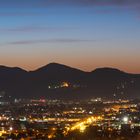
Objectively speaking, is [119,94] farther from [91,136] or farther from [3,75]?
[91,136]

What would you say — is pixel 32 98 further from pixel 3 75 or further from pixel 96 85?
pixel 3 75

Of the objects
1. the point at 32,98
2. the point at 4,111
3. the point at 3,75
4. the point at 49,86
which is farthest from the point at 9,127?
the point at 3,75

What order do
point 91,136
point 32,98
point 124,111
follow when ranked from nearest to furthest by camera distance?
point 91,136
point 124,111
point 32,98

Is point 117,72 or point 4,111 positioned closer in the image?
point 4,111

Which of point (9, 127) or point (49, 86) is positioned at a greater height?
point (49, 86)

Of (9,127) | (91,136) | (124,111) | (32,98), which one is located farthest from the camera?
(32,98)

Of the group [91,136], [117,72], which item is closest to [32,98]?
[117,72]
